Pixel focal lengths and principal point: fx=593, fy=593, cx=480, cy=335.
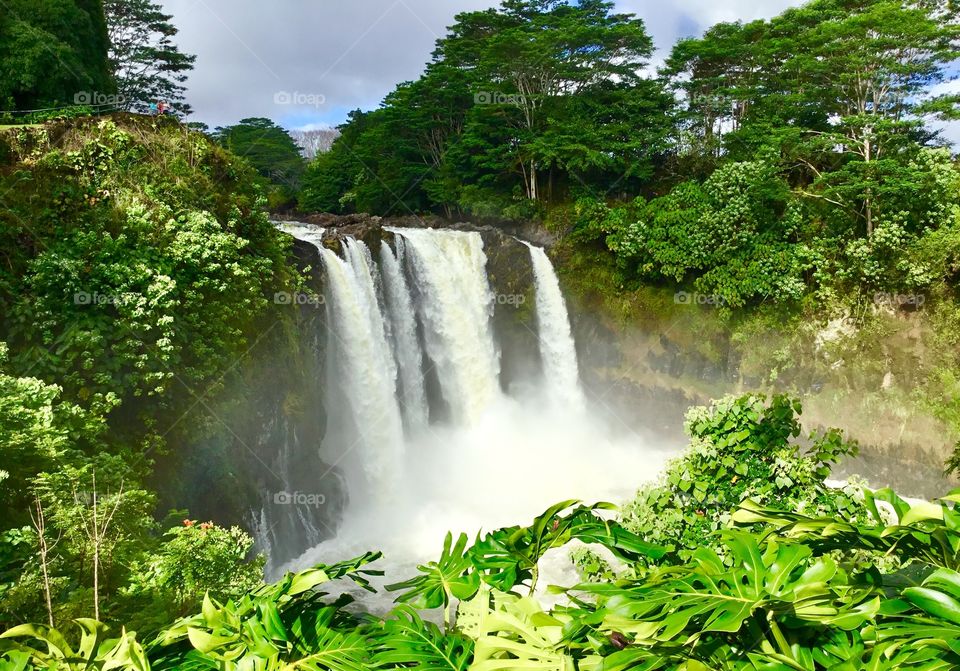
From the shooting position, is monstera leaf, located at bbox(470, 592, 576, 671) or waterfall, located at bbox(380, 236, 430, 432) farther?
waterfall, located at bbox(380, 236, 430, 432)

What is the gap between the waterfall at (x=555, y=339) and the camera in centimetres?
1572

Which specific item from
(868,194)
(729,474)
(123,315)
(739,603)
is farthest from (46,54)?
(868,194)

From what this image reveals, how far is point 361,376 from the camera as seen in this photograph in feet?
39.1

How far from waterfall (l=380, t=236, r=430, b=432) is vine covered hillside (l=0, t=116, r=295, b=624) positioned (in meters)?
3.54

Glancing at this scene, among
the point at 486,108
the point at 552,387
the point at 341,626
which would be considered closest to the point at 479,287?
the point at 552,387

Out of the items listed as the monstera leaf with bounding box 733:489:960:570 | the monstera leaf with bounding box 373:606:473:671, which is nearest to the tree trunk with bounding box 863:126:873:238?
the monstera leaf with bounding box 733:489:960:570

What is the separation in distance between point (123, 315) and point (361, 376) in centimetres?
532

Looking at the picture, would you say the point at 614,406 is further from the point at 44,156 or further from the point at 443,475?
the point at 44,156

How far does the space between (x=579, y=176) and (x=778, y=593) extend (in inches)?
723

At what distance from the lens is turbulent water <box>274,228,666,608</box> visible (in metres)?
11.6

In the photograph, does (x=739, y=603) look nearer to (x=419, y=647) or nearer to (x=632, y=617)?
(x=632, y=617)

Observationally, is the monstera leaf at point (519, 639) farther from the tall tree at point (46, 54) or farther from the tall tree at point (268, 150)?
the tall tree at point (268, 150)

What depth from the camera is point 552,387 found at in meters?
16.0

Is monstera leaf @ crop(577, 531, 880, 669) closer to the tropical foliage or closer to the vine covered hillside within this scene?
the tropical foliage
